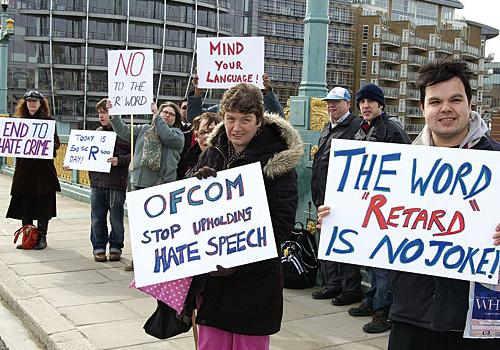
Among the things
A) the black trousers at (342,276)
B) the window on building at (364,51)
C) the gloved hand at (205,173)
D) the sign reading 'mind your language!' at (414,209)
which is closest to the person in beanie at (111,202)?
the black trousers at (342,276)

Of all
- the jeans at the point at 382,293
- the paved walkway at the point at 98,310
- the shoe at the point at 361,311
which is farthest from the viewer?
the shoe at the point at 361,311

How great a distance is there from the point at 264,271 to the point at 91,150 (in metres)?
5.44

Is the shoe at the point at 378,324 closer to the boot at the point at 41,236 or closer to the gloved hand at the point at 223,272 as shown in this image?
the gloved hand at the point at 223,272

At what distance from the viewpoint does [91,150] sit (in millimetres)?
8289

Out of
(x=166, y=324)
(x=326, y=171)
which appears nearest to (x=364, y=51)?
(x=326, y=171)

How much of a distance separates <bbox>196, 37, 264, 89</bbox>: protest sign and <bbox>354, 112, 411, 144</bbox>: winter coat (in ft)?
5.88

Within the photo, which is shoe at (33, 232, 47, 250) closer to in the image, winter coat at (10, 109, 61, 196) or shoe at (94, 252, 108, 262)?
winter coat at (10, 109, 61, 196)

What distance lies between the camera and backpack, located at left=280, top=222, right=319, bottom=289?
→ 21.1 ft

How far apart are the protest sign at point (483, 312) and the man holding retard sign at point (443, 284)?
0.04 m

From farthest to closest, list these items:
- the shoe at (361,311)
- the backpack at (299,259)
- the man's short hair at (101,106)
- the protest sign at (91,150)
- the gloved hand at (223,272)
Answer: the protest sign at (91,150) < the man's short hair at (101,106) < the backpack at (299,259) < the shoe at (361,311) < the gloved hand at (223,272)

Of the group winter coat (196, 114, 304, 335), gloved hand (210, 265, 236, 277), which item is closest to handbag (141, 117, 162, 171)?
winter coat (196, 114, 304, 335)

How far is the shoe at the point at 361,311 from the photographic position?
5.73 metres

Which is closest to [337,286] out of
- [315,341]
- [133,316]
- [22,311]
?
[315,341]

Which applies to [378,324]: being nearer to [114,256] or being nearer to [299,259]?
[299,259]
